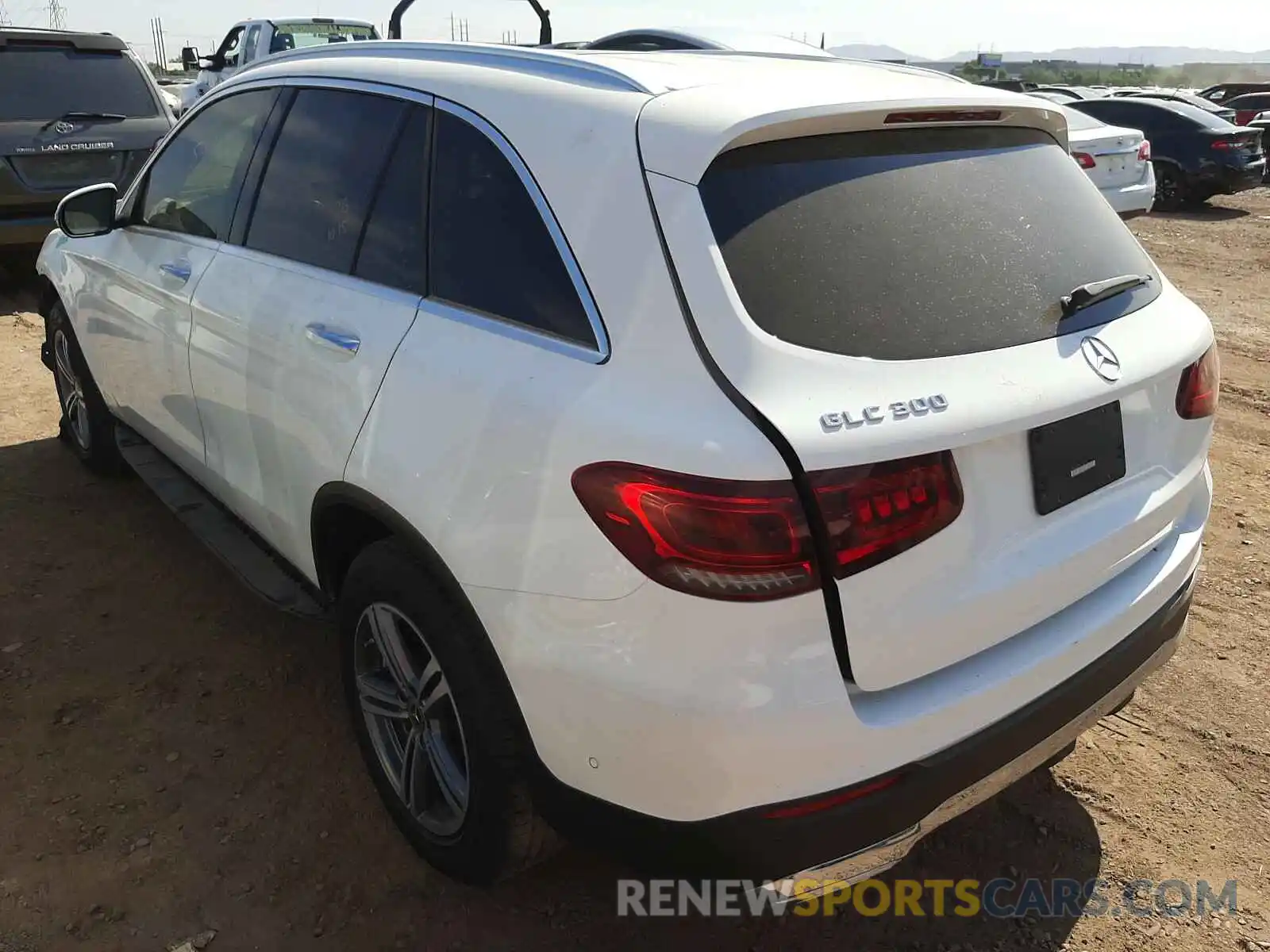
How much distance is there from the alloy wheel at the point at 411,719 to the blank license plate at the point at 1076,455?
1316 mm

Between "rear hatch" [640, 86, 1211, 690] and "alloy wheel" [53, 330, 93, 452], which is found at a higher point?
"rear hatch" [640, 86, 1211, 690]

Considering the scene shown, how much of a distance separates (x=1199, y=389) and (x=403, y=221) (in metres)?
1.91

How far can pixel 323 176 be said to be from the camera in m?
2.77

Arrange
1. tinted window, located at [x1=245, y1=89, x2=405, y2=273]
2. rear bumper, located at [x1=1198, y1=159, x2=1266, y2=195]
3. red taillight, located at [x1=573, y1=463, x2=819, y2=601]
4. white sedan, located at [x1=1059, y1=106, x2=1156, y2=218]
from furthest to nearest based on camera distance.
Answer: rear bumper, located at [x1=1198, y1=159, x2=1266, y2=195]
white sedan, located at [x1=1059, y1=106, x2=1156, y2=218]
tinted window, located at [x1=245, y1=89, x2=405, y2=273]
red taillight, located at [x1=573, y1=463, x2=819, y2=601]

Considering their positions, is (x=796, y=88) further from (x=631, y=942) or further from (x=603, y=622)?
(x=631, y=942)

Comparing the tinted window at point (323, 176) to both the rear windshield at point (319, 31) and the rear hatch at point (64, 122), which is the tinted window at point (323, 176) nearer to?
the rear hatch at point (64, 122)

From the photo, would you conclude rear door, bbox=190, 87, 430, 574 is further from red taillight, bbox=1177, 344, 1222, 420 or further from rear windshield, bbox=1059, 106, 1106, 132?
rear windshield, bbox=1059, 106, 1106, 132

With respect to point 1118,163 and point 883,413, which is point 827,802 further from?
point 1118,163

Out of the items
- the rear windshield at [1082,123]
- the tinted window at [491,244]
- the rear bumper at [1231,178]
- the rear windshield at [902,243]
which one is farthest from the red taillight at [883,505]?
the rear bumper at [1231,178]

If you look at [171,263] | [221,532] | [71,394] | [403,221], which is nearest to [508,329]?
[403,221]

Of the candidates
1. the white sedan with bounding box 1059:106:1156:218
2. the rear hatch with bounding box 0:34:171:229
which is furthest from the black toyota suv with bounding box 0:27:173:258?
the white sedan with bounding box 1059:106:1156:218

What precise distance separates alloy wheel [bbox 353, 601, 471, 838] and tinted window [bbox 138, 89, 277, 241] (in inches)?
59.8

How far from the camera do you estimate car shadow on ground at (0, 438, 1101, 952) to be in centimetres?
238

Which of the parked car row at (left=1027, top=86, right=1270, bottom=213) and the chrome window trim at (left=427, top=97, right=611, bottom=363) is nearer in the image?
the chrome window trim at (left=427, top=97, right=611, bottom=363)
